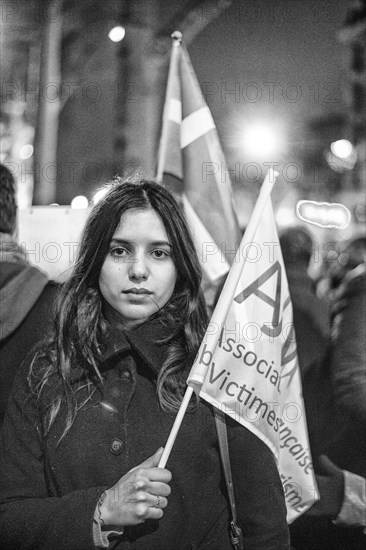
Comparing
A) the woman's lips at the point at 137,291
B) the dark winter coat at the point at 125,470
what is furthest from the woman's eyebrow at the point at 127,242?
the dark winter coat at the point at 125,470

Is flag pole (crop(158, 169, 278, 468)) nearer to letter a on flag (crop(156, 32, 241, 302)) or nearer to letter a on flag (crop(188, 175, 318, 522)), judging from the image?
letter a on flag (crop(188, 175, 318, 522))

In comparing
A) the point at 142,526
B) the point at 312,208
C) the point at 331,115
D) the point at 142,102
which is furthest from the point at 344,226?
the point at 142,526

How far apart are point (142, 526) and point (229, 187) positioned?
182 centimetres

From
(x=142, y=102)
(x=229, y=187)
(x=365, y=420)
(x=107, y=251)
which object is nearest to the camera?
(x=107, y=251)

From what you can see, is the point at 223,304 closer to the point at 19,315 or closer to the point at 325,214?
the point at 19,315

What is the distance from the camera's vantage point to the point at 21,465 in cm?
204

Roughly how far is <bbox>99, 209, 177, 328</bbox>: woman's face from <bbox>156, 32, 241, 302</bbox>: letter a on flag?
3.20ft

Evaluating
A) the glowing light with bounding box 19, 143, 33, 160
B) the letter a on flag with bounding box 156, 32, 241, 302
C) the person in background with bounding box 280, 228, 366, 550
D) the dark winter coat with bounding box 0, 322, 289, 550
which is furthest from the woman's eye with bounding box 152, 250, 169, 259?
the glowing light with bounding box 19, 143, 33, 160

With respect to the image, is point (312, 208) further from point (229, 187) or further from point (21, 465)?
point (21, 465)

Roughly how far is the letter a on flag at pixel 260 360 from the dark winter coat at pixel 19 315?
707 millimetres

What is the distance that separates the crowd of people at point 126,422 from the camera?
1.97m

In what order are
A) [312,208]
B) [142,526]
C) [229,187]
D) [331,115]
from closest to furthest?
1. [142,526]
2. [229,187]
3. [312,208]
4. [331,115]

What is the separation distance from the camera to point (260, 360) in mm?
2350

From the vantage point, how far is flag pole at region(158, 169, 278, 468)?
197 cm
